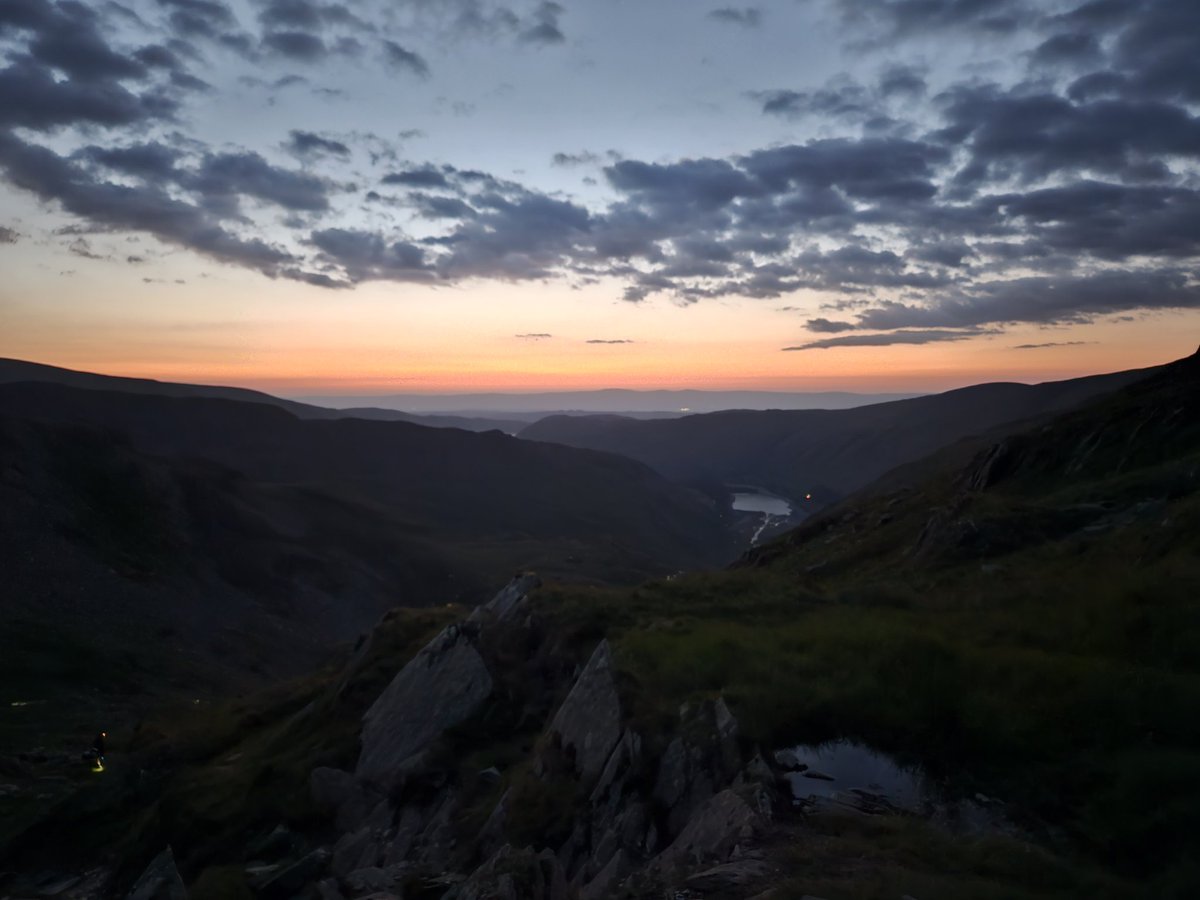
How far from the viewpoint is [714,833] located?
1145cm

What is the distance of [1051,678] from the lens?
1388cm

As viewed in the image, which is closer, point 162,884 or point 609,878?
point 609,878

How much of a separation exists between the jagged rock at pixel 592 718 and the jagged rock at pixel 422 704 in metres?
3.66

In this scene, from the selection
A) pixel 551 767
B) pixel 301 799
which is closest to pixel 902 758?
pixel 551 767

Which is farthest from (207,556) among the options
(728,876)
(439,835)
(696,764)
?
(728,876)

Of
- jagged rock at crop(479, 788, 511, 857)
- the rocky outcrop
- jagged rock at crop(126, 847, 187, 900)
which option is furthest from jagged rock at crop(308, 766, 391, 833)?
the rocky outcrop

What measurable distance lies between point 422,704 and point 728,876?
13456 millimetres

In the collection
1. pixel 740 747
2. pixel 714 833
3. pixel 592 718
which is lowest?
→ pixel 592 718

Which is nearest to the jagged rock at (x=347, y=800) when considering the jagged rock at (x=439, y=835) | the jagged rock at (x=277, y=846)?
the jagged rock at (x=277, y=846)

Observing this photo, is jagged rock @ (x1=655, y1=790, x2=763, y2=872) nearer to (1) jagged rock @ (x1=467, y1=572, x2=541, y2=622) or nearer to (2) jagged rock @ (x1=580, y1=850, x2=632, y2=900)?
(2) jagged rock @ (x1=580, y1=850, x2=632, y2=900)

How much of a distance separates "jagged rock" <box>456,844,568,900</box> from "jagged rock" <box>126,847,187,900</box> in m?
8.63

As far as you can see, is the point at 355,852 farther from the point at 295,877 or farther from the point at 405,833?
the point at 295,877

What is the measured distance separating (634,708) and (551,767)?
211 cm

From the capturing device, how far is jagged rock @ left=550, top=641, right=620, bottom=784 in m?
15.3
